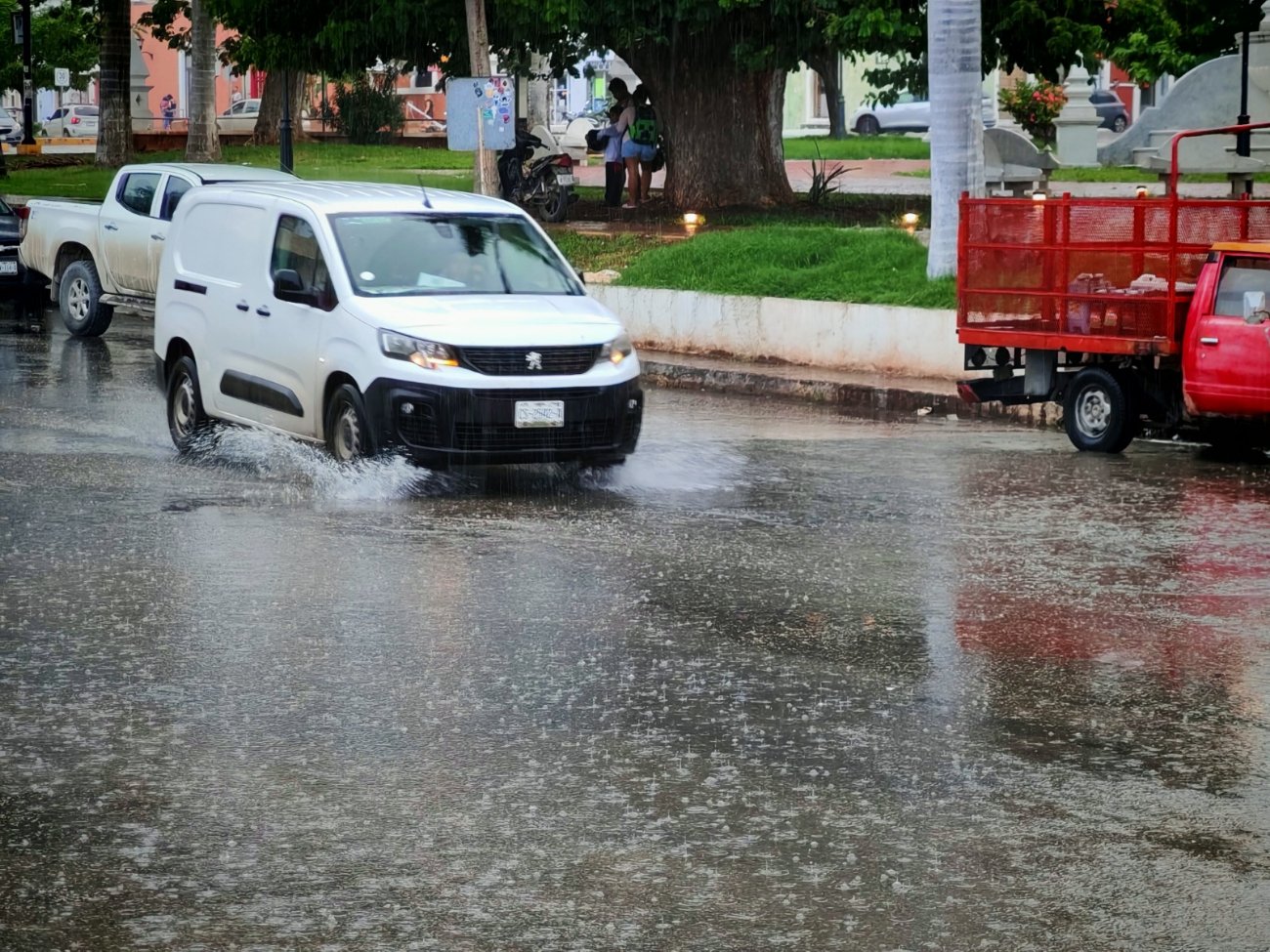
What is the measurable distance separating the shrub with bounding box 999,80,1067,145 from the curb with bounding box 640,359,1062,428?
30371mm

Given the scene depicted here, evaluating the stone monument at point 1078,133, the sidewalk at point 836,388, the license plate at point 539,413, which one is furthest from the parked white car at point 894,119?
the license plate at point 539,413

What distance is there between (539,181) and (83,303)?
929cm

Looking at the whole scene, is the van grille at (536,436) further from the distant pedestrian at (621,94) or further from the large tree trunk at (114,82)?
the large tree trunk at (114,82)

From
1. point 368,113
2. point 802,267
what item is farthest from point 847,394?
point 368,113

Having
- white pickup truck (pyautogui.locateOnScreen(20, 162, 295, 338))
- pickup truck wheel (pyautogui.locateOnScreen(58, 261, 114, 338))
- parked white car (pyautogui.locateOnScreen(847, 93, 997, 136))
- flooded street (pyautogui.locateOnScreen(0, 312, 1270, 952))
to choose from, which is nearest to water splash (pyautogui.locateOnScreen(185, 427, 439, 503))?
flooded street (pyautogui.locateOnScreen(0, 312, 1270, 952))

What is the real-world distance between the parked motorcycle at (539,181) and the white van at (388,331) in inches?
599

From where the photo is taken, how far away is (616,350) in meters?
12.3

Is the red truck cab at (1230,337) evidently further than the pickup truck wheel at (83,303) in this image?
No

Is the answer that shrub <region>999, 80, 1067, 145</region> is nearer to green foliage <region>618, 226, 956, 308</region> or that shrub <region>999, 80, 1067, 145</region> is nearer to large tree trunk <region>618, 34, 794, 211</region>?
large tree trunk <region>618, 34, 794, 211</region>

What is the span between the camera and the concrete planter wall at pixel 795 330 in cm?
1820

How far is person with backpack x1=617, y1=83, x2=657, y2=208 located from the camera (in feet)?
98.5

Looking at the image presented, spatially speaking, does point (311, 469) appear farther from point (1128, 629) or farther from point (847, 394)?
point (847, 394)

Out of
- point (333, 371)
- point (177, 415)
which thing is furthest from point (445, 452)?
point (177, 415)

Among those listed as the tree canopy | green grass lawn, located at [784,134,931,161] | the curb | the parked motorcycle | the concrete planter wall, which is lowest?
the curb
